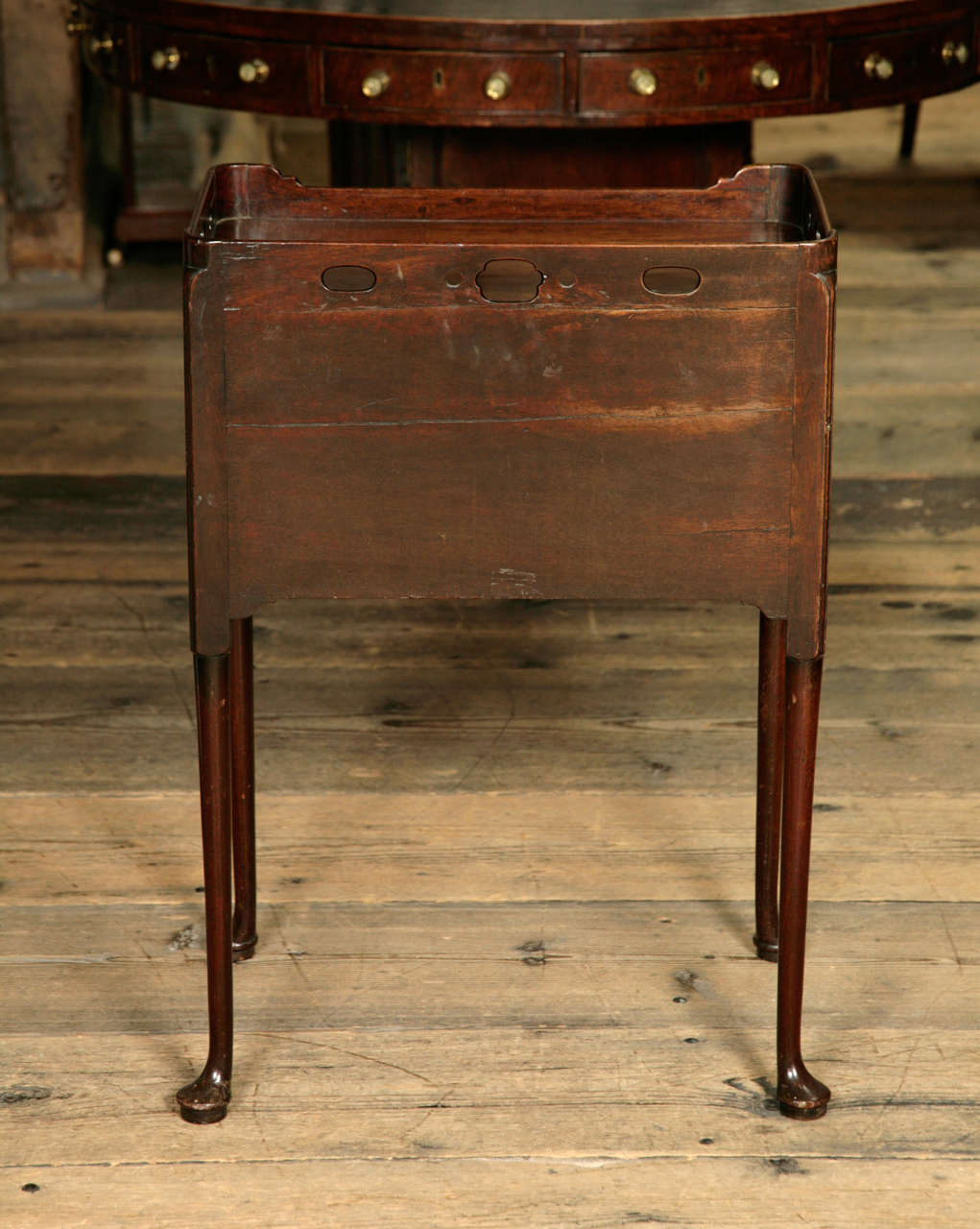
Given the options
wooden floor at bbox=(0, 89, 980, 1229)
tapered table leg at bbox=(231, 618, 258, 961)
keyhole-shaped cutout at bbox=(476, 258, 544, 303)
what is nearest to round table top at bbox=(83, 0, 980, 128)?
keyhole-shaped cutout at bbox=(476, 258, 544, 303)

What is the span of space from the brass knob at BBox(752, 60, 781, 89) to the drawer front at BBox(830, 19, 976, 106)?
8cm

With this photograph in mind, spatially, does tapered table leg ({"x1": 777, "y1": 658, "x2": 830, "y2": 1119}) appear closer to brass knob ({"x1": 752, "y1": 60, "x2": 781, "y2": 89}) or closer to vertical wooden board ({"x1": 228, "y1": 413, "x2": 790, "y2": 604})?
vertical wooden board ({"x1": 228, "y1": 413, "x2": 790, "y2": 604})

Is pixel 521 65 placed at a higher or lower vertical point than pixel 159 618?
higher

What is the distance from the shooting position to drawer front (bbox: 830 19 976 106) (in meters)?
2.19

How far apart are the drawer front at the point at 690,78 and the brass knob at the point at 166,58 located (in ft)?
1.72

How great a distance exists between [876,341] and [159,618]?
1.88 meters

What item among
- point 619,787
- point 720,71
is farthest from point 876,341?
point 619,787

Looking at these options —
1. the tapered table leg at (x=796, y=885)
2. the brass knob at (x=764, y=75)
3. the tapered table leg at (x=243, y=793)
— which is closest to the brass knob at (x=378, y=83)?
the brass knob at (x=764, y=75)

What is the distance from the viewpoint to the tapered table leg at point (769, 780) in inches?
66.1

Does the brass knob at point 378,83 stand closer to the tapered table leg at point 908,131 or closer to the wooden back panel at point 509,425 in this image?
the wooden back panel at point 509,425

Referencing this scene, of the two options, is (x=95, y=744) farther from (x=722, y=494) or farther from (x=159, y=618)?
(x=722, y=494)

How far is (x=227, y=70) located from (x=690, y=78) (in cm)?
59

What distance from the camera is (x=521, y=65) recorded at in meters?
2.13

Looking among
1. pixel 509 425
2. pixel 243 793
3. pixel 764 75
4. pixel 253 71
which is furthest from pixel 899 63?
pixel 243 793
